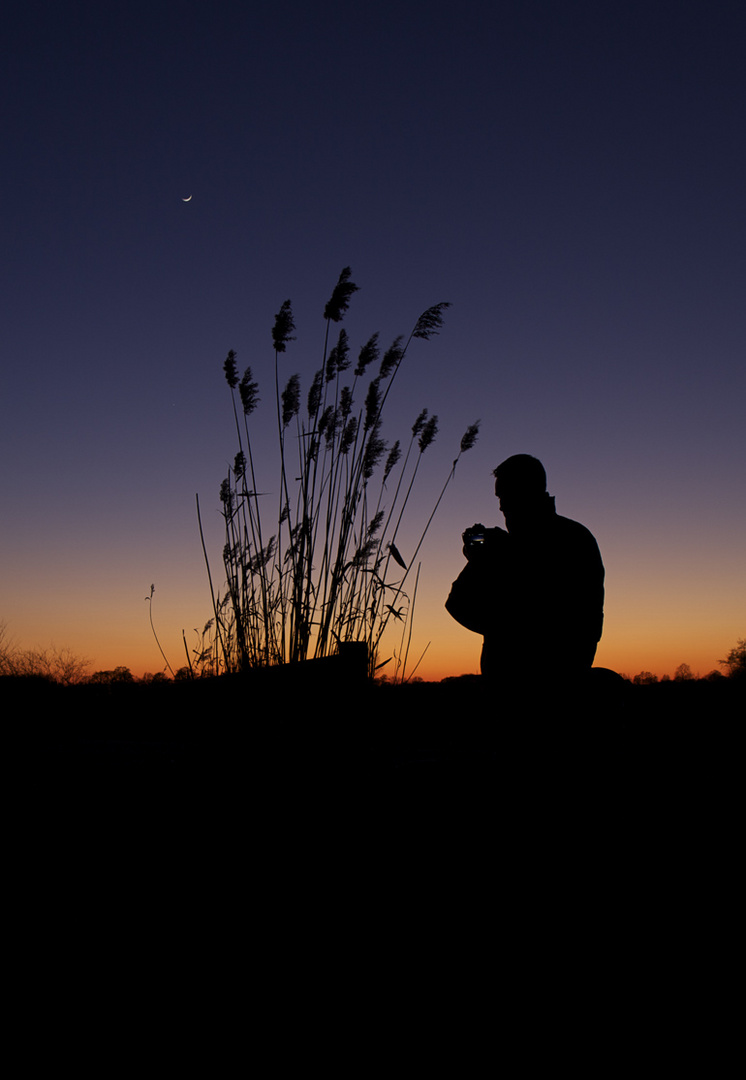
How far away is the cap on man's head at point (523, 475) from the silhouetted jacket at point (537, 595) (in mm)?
69

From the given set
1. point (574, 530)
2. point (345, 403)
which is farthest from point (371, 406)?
point (574, 530)

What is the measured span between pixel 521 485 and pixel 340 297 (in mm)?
1201

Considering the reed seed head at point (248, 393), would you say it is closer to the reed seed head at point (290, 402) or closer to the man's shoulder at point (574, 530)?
the reed seed head at point (290, 402)

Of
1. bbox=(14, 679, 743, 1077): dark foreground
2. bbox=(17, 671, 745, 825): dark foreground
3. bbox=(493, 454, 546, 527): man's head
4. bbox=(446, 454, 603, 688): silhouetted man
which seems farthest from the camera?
bbox=(493, 454, 546, 527): man's head

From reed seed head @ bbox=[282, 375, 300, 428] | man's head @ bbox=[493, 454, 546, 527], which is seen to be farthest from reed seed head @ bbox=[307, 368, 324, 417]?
man's head @ bbox=[493, 454, 546, 527]

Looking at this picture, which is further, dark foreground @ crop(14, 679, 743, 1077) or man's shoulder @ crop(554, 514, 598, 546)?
man's shoulder @ crop(554, 514, 598, 546)

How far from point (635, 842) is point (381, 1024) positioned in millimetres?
688

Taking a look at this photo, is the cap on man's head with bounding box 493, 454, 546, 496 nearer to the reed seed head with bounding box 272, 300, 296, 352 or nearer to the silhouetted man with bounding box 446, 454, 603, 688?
the silhouetted man with bounding box 446, 454, 603, 688

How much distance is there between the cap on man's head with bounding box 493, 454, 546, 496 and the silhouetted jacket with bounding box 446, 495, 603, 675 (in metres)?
0.07

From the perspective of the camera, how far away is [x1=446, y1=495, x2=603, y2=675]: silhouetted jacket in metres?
1.49

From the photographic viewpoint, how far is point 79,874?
1089 mm

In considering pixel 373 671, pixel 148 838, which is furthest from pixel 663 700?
pixel 148 838

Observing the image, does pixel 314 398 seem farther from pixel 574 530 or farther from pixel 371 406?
pixel 574 530

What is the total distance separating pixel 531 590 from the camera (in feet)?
4.97
